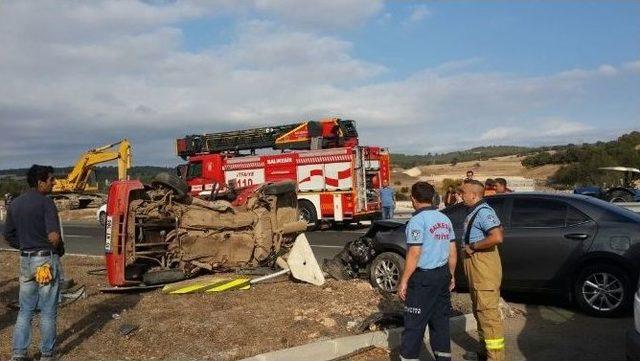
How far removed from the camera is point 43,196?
5.93m

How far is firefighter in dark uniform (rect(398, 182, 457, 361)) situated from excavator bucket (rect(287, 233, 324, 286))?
383 cm

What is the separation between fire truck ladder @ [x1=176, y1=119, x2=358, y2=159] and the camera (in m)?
21.8

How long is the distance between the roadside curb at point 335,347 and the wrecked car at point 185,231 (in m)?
3.87

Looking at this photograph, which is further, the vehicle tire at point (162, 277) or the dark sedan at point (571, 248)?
the vehicle tire at point (162, 277)

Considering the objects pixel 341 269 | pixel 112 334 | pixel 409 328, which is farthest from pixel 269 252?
pixel 409 328

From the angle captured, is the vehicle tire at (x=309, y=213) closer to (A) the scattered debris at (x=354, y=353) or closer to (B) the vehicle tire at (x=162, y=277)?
(B) the vehicle tire at (x=162, y=277)

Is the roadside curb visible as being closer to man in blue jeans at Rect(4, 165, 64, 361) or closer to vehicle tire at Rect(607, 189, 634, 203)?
man in blue jeans at Rect(4, 165, 64, 361)

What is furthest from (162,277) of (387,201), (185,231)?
(387,201)

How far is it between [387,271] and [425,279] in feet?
12.2

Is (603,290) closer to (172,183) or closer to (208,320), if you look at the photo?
(208,320)

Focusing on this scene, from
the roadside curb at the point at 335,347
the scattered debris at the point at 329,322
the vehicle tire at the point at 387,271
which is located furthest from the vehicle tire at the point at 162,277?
the roadside curb at the point at 335,347

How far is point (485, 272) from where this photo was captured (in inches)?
223

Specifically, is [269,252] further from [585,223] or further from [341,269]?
[585,223]

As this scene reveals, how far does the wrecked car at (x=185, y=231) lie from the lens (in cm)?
886
